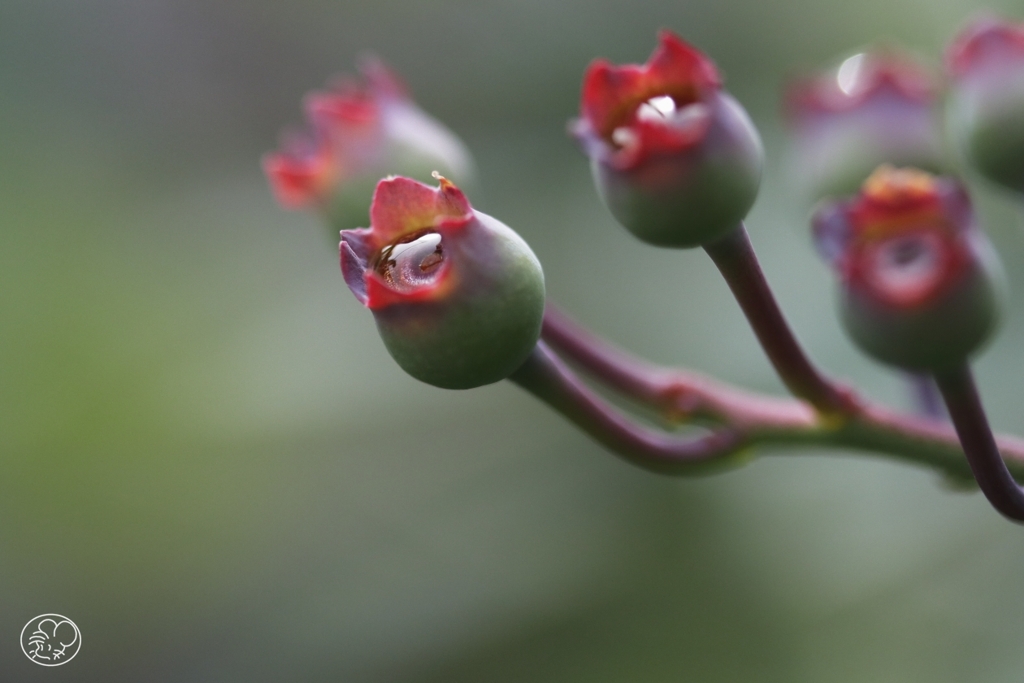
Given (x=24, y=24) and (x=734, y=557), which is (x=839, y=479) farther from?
(x=24, y=24)

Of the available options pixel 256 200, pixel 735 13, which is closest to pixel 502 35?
pixel 735 13

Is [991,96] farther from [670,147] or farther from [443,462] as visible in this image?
[443,462]

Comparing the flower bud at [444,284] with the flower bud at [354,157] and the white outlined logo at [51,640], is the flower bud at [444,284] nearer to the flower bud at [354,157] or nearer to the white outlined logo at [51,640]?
the flower bud at [354,157]

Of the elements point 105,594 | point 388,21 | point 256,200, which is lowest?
point 105,594

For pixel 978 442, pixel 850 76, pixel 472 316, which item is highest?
pixel 850 76

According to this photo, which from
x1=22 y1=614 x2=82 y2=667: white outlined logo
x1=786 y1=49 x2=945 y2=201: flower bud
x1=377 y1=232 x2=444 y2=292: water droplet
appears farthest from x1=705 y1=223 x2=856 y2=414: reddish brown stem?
x1=22 y1=614 x2=82 y2=667: white outlined logo

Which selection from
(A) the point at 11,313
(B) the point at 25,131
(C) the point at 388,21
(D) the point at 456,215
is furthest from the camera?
(C) the point at 388,21

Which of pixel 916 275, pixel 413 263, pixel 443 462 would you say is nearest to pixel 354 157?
pixel 413 263
